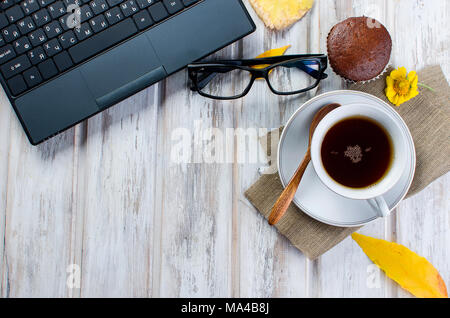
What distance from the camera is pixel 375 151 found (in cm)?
61

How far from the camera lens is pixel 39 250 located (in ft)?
2.27

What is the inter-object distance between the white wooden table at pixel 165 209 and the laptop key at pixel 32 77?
10 centimetres

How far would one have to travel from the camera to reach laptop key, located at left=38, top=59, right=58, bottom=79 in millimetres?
620

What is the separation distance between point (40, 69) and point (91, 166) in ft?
0.54

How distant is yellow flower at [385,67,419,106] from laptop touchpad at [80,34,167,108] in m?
0.34

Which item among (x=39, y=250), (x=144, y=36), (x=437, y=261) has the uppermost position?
(x=144, y=36)

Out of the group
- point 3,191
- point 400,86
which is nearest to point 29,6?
point 3,191

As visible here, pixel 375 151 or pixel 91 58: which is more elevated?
pixel 91 58

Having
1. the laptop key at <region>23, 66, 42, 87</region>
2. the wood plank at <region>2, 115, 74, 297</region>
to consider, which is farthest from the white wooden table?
the laptop key at <region>23, 66, 42, 87</region>

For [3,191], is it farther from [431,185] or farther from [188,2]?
[431,185]

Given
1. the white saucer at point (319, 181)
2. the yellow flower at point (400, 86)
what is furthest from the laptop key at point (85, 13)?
the yellow flower at point (400, 86)

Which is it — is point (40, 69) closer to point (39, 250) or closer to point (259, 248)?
point (39, 250)

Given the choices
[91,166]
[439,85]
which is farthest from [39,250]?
[439,85]

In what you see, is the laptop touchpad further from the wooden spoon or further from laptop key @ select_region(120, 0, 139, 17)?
the wooden spoon
